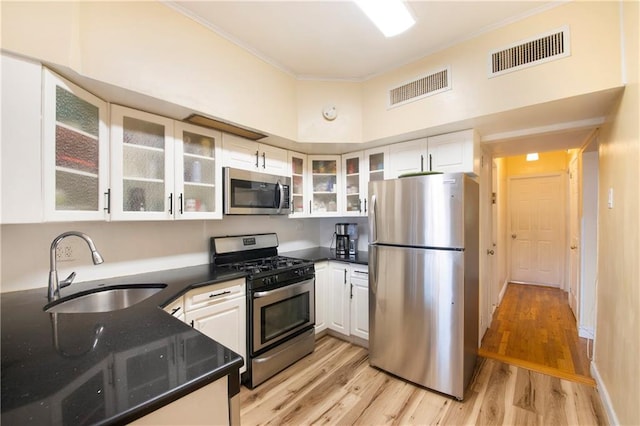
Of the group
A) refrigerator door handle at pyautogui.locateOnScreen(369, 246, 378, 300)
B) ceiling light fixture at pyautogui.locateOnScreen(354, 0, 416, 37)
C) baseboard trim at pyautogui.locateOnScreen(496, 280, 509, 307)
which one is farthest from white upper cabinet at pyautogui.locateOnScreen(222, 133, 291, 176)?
baseboard trim at pyautogui.locateOnScreen(496, 280, 509, 307)

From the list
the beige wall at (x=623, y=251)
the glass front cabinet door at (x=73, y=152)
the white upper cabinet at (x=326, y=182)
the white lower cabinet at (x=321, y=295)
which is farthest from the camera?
the white upper cabinet at (x=326, y=182)

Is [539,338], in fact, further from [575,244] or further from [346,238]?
[346,238]

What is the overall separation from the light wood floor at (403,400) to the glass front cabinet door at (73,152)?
1.70 m

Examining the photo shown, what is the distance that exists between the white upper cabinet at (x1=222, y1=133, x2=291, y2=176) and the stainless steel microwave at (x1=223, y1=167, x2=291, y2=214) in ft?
0.31

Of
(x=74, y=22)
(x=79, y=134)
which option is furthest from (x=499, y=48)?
(x=79, y=134)

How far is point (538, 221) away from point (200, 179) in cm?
582

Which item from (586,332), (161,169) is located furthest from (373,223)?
(586,332)

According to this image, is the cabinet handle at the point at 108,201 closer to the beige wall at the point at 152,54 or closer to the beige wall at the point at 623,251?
the beige wall at the point at 152,54

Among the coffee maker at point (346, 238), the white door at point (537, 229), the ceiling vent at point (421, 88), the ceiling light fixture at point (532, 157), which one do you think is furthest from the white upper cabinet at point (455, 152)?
the white door at point (537, 229)

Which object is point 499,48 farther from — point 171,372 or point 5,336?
point 5,336

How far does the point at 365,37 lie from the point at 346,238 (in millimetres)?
2039

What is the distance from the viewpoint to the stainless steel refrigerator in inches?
76.4

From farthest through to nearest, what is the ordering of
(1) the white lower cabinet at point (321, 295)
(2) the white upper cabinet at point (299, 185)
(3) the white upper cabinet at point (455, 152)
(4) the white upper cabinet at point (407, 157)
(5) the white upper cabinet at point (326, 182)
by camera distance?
(5) the white upper cabinet at point (326, 182) → (2) the white upper cabinet at point (299, 185) → (1) the white lower cabinet at point (321, 295) → (4) the white upper cabinet at point (407, 157) → (3) the white upper cabinet at point (455, 152)

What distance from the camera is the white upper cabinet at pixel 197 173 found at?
6.56 feet
